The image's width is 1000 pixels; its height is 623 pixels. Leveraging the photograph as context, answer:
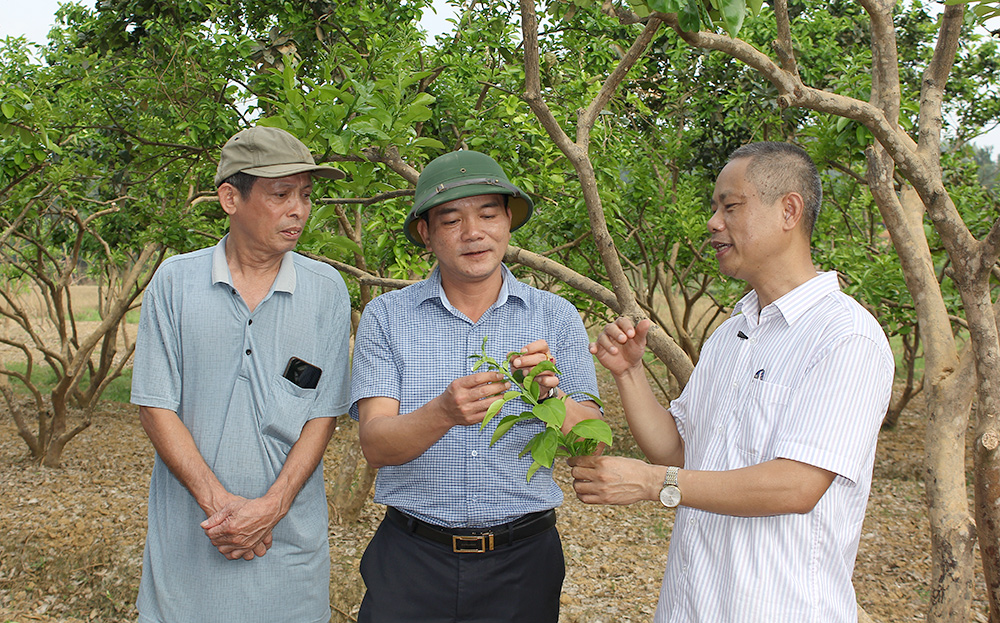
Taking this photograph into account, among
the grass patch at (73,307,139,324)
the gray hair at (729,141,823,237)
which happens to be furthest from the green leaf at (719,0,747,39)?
the grass patch at (73,307,139,324)

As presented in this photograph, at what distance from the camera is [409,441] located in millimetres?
1913

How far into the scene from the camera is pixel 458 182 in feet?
6.86

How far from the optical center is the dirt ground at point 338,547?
4777mm

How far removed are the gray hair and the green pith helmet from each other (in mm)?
636

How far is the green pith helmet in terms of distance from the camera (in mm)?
2068

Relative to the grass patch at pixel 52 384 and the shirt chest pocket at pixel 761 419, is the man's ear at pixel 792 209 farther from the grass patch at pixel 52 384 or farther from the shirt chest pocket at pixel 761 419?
the grass patch at pixel 52 384

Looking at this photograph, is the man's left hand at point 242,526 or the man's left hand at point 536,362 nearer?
the man's left hand at point 536,362

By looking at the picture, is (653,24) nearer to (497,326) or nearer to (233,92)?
(497,326)

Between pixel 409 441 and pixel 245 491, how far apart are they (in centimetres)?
59

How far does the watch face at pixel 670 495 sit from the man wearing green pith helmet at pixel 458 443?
33cm

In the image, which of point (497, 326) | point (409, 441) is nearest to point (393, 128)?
point (497, 326)

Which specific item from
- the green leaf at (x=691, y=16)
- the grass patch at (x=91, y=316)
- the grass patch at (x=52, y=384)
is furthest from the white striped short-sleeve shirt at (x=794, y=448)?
the grass patch at (x=91, y=316)

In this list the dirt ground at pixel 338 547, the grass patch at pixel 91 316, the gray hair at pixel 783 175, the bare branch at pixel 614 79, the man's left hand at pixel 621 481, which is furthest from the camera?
the grass patch at pixel 91 316

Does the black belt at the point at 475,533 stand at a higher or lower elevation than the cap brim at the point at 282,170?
lower
